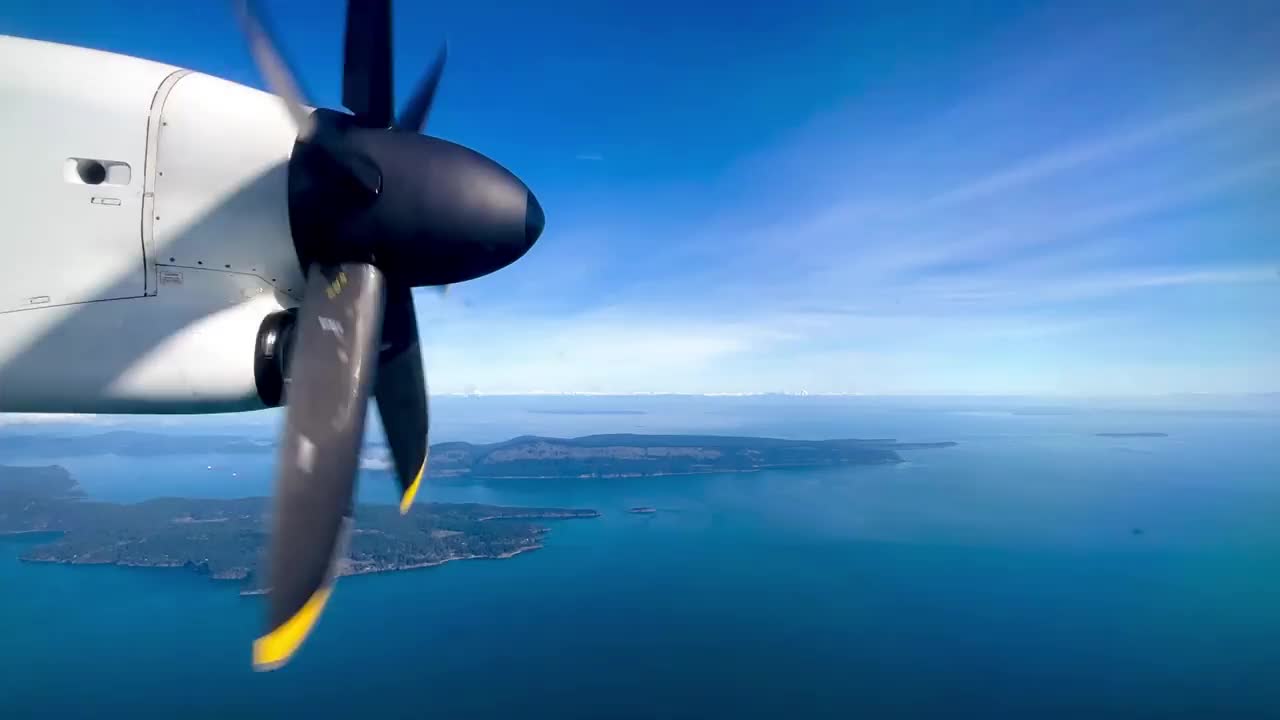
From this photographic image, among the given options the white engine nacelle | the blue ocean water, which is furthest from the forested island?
the white engine nacelle

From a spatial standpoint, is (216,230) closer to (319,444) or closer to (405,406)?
(319,444)

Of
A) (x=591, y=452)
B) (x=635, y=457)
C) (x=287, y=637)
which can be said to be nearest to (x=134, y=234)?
(x=287, y=637)

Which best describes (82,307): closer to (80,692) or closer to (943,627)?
(80,692)

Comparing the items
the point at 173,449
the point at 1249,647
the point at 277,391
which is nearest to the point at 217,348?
the point at 277,391

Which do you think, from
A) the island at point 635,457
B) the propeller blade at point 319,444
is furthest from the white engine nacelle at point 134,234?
the island at point 635,457

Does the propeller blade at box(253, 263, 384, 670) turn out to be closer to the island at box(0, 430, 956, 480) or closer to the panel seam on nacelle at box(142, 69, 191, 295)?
the panel seam on nacelle at box(142, 69, 191, 295)

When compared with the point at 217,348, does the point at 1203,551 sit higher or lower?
lower
